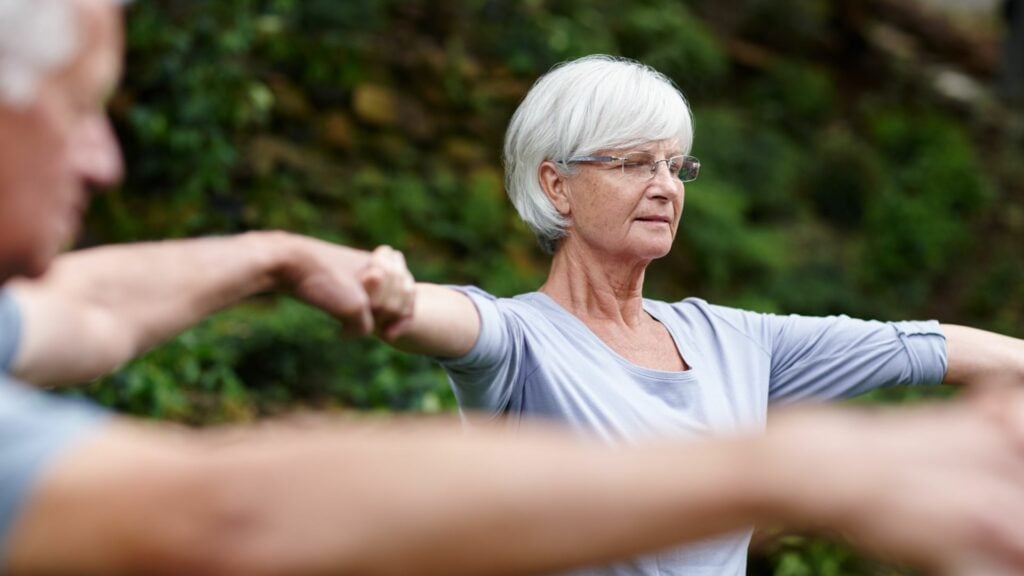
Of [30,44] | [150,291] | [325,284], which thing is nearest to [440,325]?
[325,284]

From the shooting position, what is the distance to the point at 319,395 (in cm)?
604

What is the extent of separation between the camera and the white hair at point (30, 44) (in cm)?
87

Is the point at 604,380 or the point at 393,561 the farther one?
the point at 604,380

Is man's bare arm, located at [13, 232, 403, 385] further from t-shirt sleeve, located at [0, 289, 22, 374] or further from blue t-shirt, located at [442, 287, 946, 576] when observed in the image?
blue t-shirt, located at [442, 287, 946, 576]

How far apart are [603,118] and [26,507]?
6.34ft

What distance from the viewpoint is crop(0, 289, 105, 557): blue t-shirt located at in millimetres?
746

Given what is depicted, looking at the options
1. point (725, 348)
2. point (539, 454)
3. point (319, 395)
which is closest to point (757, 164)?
point (319, 395)

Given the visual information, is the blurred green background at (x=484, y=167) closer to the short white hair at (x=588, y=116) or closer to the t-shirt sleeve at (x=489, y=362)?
the short white hair at (x=588, y=116)

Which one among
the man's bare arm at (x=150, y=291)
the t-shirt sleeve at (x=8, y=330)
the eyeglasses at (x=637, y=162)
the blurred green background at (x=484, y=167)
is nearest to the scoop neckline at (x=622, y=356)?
the eyeglasses at (x=637, y=162)

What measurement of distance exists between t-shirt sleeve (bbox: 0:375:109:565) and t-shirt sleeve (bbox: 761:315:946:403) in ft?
6.57

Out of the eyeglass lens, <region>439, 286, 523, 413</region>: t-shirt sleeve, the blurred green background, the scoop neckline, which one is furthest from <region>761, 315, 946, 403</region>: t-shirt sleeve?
the blurred green background

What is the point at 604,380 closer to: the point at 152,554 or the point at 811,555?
the point at 152,554

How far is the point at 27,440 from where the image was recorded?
0.77 m

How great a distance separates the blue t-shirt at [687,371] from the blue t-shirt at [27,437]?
1321mm
